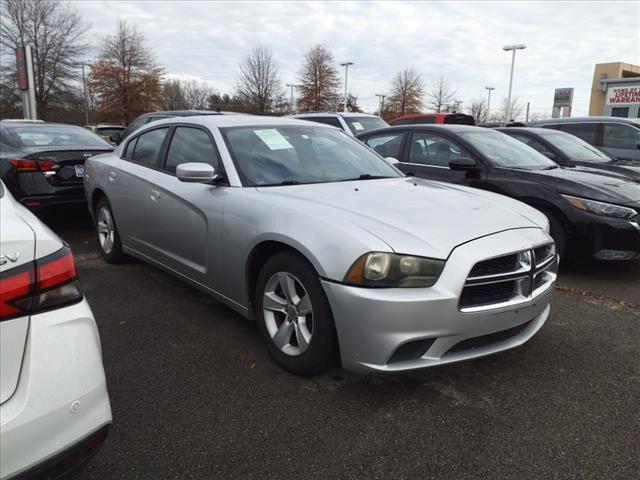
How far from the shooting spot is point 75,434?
1.50m

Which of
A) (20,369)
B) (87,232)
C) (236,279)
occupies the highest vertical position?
(20,369)

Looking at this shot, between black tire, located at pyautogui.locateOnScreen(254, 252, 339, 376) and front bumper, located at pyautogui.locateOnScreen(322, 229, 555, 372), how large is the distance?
0.08 metres

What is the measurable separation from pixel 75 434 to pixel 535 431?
1.98m

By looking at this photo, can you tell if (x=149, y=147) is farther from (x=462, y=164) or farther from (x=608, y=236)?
(x=608, y=236)

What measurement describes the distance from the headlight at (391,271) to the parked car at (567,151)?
15.9ft

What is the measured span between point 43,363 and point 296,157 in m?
2.42

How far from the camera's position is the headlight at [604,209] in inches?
177

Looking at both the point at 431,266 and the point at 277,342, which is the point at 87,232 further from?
the point at 431,266

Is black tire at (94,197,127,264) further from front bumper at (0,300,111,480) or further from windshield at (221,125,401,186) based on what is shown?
front bumper at (0,300,111,480)

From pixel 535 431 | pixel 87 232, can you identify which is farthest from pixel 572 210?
pixel 87 232

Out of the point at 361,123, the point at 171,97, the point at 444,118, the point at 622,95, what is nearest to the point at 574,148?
the point at 361,123

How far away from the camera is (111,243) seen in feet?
16.3

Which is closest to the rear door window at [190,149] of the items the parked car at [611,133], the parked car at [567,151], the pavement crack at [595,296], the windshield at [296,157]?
the windshield at [296,157]

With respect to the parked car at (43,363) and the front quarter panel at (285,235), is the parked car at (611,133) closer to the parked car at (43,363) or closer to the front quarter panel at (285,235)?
the front quarter panel at (285,235)
